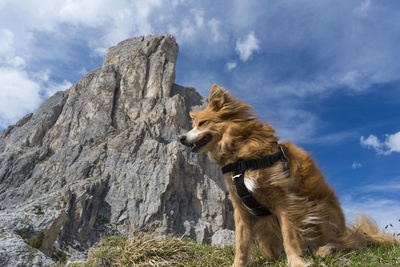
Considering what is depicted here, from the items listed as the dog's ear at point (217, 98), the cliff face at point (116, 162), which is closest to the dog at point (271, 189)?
the dog's ear at point (217, 98)

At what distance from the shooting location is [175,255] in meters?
4.46

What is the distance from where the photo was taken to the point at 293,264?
3127 millimetres

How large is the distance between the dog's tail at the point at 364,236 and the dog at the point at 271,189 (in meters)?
0.02

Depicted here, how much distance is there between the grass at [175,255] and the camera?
11.4ft

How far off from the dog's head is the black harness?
503mm

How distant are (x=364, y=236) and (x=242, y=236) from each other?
6.67 ft

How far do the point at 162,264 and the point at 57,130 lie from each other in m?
90.7

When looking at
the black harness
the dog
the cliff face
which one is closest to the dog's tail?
the dog

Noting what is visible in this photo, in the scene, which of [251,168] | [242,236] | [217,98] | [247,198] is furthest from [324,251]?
[217,98]

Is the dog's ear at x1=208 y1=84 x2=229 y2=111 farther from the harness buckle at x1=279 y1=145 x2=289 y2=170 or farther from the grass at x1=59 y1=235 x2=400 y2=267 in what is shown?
the grass at x1=59 y1=235 x2=400 y2=267

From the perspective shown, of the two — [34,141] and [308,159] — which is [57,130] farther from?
[308,159]

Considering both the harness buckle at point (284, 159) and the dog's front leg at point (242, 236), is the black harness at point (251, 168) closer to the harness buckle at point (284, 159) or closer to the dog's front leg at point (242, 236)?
the harness buckle at point (284, 159)

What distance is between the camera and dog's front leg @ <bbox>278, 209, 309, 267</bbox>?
3137 mm

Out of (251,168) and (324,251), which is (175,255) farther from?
(324,251)
